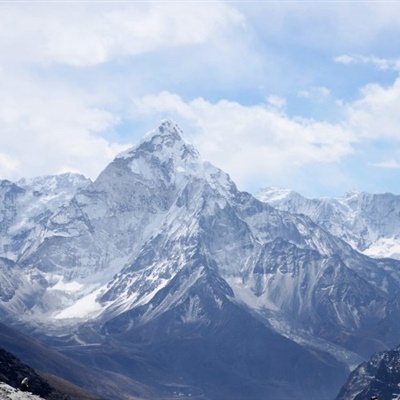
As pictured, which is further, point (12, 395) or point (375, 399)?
point (375, 399)

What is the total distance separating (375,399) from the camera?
3915 inches

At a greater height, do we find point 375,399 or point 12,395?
point 375,399

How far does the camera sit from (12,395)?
91500 mm

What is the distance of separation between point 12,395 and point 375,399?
Answer: 36.2 meters
